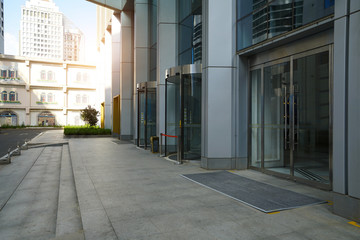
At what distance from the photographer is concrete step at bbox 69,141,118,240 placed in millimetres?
3994

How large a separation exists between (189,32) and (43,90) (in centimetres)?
4605

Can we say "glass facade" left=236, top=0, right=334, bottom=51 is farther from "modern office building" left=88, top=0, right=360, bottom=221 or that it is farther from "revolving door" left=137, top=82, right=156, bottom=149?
"revolving door" left=137, top=82, right=156, bottom=149

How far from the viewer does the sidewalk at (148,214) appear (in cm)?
404

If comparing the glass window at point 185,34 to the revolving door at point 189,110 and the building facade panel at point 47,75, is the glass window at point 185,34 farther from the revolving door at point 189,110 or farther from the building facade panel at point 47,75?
the building facade panel at point 47,75

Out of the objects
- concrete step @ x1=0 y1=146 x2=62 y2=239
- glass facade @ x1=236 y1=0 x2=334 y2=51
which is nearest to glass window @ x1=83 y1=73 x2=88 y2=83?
concrete step @ x1=0 y1=146 x2=62 y2=239

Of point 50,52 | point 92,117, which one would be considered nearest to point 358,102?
point 92,117

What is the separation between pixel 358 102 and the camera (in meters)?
4.36

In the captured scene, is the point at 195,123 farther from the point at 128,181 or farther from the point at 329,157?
the point at 329,157

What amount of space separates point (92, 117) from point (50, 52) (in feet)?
398

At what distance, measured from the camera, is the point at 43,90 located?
51.1 meters

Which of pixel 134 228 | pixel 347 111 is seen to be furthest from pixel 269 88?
pixel 134 228

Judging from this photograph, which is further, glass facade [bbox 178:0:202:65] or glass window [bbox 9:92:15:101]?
glass window [bbox 9:92:15:101]

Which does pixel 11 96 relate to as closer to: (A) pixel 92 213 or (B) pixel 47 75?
(B) pixel 47 75

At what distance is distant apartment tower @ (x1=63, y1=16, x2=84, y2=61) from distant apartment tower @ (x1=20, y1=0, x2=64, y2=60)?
4.00 metres
